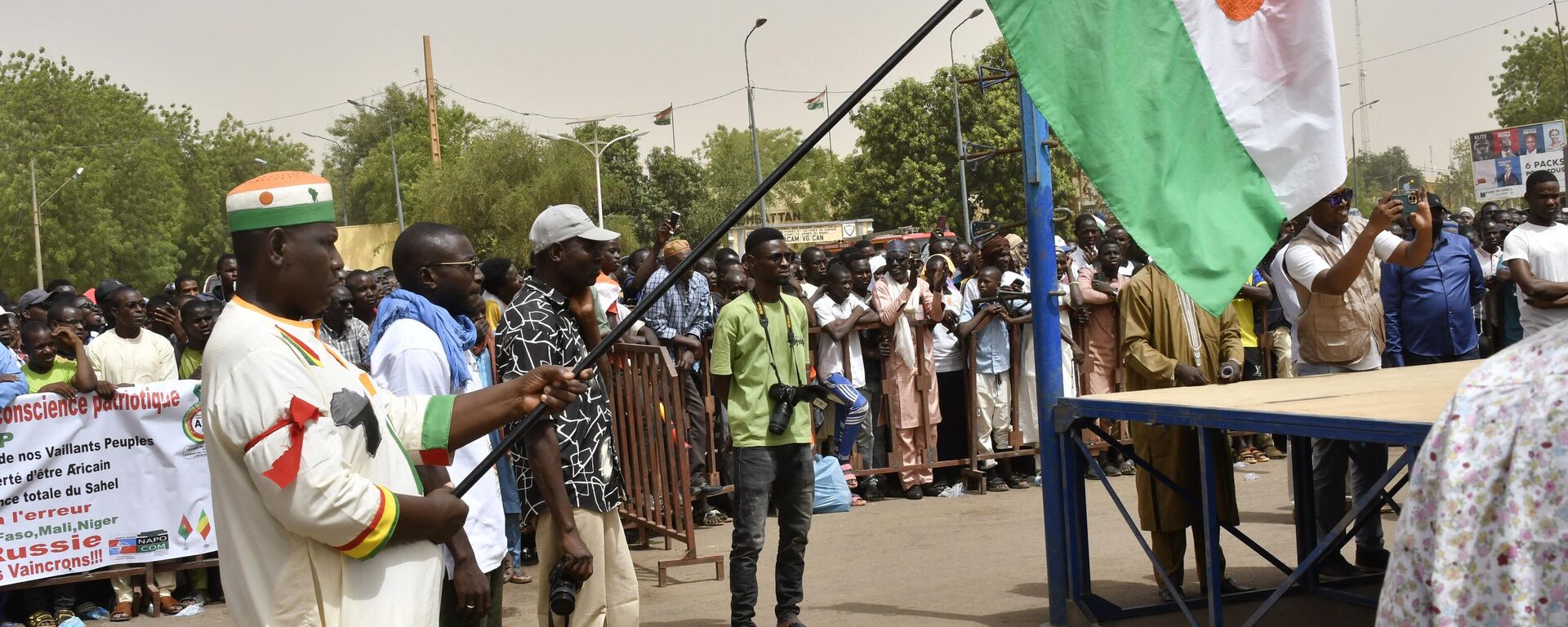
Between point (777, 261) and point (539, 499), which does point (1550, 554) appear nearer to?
point (539, 499)

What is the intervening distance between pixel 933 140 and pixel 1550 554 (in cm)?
4627

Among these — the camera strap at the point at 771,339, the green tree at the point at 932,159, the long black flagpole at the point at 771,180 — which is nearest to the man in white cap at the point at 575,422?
the long black flagpole at the point at 771,180

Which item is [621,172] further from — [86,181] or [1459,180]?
[1459,180]

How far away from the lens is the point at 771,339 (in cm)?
614

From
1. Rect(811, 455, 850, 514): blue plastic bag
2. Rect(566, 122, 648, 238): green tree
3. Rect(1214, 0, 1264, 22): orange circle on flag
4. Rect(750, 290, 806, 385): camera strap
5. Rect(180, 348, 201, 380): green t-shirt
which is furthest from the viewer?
Rect(566, 122, 648, 238): green tree

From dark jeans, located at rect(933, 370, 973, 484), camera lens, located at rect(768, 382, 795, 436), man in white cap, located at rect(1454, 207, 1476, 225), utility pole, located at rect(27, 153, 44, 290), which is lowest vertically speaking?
dark jeans, located at rect(933, 370, 973, 484)

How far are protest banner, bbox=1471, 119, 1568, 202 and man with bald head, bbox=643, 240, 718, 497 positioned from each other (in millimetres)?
27503

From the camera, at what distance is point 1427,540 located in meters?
1.86

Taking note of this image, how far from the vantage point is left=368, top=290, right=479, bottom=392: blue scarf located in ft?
14.0

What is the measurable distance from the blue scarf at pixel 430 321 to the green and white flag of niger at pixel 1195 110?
6.87 ft

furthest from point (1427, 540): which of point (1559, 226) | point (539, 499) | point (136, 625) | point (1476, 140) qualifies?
point (1476, 140)

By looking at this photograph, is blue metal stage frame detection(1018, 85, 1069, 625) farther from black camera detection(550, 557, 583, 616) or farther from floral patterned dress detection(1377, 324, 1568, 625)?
floral patterned dress detection(1377, 324, 1568, 625)

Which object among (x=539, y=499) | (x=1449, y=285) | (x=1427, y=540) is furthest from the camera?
(x=1449, y=285)

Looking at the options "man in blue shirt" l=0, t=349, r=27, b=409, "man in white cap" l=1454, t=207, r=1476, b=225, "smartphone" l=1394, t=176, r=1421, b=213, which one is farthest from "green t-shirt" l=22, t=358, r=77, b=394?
"man in white cap" l=1454, t=207, r=1476, b=225
